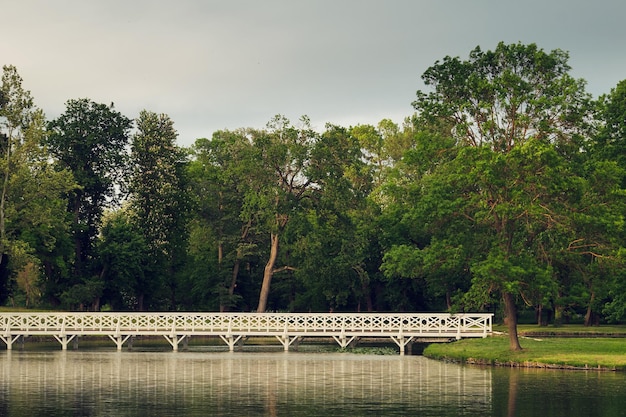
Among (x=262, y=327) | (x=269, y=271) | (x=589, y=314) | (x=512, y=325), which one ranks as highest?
(x=269, y=271)

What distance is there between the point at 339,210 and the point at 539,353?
3030 cm

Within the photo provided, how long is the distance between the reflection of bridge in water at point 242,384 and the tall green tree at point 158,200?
31179 millimetres

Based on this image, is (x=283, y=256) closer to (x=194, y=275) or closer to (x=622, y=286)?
(x=194, y=275)

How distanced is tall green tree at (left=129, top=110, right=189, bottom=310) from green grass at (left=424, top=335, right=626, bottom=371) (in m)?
35.4

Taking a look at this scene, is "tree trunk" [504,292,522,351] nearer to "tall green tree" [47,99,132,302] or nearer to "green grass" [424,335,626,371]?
"green grass" [424,335,626,371]

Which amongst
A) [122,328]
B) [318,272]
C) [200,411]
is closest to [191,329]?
[122,328]

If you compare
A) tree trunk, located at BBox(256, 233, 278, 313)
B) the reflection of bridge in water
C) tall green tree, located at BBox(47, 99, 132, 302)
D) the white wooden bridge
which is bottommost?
the reflection of bridge in water

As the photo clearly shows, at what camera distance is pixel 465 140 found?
51562 mm

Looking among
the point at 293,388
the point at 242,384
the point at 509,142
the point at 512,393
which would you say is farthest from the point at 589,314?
the point at 293,388

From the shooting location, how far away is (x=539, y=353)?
46.6m

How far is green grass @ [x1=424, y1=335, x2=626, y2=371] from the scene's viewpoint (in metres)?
43.2

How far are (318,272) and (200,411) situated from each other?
47486 millimetres

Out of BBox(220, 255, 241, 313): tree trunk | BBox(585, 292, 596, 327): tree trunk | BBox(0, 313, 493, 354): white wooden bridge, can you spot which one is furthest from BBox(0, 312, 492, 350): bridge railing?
BBox(220, 255, 241, 313): tree trunk

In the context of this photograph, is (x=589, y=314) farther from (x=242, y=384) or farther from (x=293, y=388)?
(x=293, y=388)
